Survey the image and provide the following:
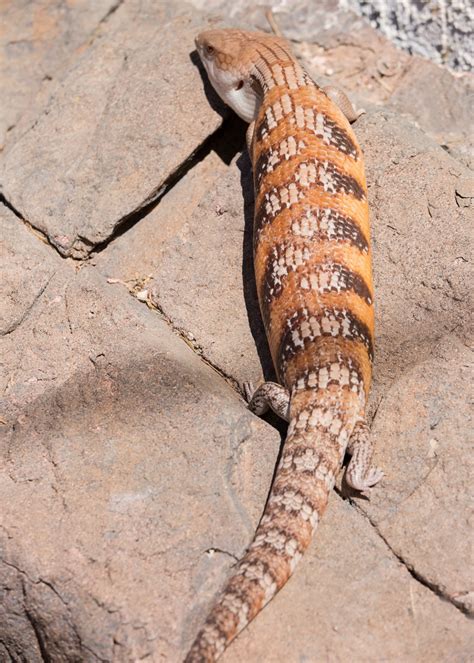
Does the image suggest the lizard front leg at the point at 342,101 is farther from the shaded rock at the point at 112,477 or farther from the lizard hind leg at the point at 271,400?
the lizard hind leg at the point at 271,400

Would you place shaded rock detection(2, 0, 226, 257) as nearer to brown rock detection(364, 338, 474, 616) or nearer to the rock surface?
the rock surface

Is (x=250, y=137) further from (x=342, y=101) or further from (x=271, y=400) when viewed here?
(x=271, y=400)

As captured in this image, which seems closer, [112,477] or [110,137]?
[112,477]

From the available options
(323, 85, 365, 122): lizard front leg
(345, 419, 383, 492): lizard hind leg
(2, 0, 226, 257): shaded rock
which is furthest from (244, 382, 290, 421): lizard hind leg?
(323, 85, 365, 122): lizard front leg

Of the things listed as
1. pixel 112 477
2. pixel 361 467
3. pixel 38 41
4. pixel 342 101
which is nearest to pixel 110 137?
pixel 342 101

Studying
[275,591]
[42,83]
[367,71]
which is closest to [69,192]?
[42,83]

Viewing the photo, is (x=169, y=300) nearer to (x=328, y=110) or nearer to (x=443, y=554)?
(x=328, y=110)
